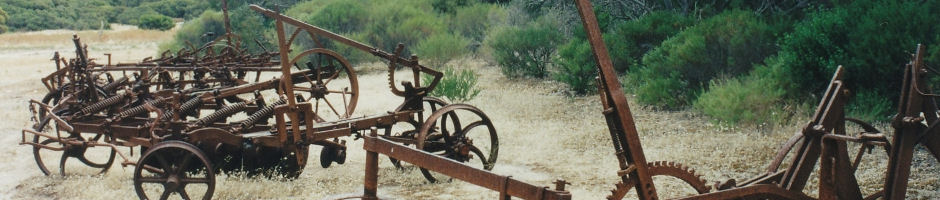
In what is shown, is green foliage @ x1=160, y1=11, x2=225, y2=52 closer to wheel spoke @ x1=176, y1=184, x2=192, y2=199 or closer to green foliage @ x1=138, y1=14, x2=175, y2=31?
wheel spoke @ x1=176, y1=184, x2=192, y2=199

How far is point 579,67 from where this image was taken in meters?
11.3

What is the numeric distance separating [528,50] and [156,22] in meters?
31.4

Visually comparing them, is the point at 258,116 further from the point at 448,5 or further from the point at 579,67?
the point at 448,5

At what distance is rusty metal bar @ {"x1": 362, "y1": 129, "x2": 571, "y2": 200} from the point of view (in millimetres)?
2602

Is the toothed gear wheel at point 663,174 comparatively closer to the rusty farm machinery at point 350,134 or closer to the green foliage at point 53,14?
the rusty farm machinery at point 350,134

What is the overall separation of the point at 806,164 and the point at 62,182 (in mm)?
5691

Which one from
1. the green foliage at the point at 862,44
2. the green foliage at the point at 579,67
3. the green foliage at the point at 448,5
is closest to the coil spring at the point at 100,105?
the green foliage at the point at 862,44

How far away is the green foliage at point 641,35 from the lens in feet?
35.7

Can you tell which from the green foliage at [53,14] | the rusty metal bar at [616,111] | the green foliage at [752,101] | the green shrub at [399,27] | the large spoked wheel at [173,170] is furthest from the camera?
the green foliage at [53,14]

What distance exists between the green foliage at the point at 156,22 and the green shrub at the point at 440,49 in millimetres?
26880

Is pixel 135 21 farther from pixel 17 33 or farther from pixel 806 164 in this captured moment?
pixel 806 164

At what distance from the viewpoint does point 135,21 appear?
4266 cm

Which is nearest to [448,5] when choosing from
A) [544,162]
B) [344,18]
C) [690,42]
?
[344,18]

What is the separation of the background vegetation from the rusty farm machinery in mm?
844
